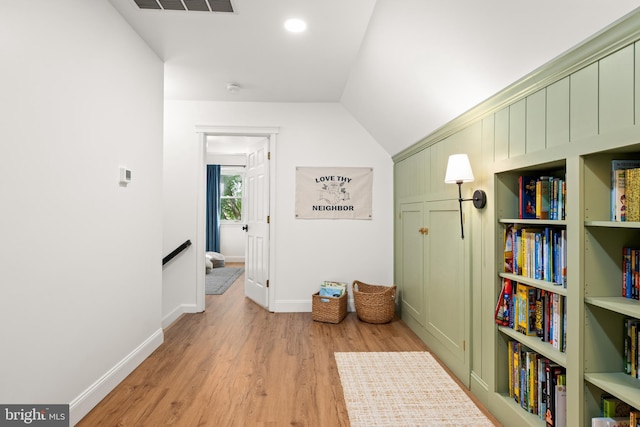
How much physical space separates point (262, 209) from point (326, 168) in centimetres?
94

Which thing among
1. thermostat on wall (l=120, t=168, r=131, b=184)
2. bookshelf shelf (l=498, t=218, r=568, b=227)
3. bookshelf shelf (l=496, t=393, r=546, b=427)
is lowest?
bookshelf shelf (l=496, t=393, r=546, b=427)

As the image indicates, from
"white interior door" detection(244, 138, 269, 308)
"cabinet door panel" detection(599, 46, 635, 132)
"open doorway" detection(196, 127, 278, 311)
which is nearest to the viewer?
"cabinet door panel" detection(599, 46, 635, 132)

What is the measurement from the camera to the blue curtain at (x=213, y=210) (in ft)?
26.4

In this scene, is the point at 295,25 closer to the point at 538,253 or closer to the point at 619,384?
the point at 538,253

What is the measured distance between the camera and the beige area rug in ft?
6.55

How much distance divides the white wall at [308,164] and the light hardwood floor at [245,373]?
1.77 feet

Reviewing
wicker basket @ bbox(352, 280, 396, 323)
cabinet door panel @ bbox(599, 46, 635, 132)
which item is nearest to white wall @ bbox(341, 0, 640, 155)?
cabinet door panel @ bbox(599, 46, 635, 132)

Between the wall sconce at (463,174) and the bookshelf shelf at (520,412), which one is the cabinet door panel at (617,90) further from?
the bookshelf shelf at (520,412)

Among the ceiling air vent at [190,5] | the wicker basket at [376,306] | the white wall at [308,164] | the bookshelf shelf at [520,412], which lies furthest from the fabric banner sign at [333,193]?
the bookshelf shelf at [520,412]

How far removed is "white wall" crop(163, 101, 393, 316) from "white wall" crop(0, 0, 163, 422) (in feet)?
4.27

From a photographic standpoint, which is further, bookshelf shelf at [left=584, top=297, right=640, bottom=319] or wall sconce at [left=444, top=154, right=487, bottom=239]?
wall sconce at [left=444, top=154, right=487, bottom=239]

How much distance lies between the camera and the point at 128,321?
255cm

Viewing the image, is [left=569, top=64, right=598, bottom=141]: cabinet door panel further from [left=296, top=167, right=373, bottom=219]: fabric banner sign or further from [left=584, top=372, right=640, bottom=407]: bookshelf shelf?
[left=296, top=167, right=373, bottom=219]: fabric banner sign

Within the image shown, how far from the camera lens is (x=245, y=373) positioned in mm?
2572
